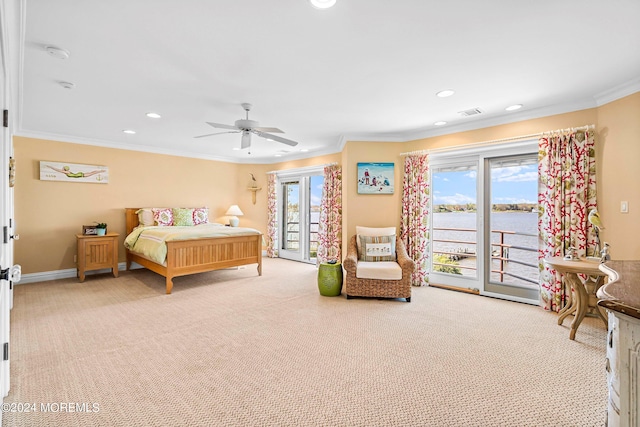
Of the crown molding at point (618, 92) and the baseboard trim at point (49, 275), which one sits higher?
the crown molding at point (618, 92)

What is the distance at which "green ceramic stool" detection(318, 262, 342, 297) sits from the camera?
414 cm

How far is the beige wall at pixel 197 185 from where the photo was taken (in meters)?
3.12

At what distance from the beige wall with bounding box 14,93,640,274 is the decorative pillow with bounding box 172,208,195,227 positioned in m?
0.40

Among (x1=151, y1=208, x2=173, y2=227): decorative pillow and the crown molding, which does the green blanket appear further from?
the crown molding

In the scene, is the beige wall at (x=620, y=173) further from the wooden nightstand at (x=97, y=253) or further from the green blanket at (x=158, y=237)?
the wooden nightstand at (x=97, y=253)

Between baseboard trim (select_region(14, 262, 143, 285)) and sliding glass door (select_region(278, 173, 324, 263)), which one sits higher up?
sliding glass door (select_region(278, 173, 324, 263))

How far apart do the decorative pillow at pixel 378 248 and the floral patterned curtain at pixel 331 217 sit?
139cm

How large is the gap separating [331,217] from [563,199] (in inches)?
144

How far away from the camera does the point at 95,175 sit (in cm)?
538

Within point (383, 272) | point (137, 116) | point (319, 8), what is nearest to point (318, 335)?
point (383, 272)

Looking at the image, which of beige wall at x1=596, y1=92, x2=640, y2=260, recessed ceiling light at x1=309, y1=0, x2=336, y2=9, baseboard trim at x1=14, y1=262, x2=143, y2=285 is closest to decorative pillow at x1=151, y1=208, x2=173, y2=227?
baseboard trim at x1=14, y1=262, x2=143, y2=285

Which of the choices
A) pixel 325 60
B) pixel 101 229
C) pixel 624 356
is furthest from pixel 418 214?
pixel 101 229

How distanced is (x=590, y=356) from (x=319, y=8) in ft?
11.3

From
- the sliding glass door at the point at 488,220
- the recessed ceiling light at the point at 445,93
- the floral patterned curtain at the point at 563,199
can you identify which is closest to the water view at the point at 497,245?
the sliding glass door at the point at 488,220
